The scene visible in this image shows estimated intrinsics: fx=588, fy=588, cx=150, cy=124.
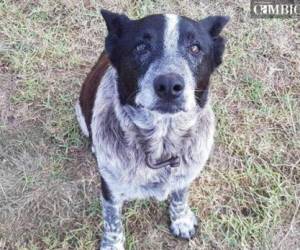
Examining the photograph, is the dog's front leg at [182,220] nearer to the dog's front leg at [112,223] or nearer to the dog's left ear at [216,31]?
the dog's front leg at [112,223]

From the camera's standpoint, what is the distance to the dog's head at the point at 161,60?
9.23 feet

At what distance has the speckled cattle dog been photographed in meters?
2.87

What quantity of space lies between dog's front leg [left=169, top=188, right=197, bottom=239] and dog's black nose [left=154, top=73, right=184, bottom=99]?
119 cm

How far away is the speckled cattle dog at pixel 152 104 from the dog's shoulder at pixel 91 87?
10 mm

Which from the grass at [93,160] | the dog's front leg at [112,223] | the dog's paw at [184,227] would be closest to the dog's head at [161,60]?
the dog's front leg at [112,223]

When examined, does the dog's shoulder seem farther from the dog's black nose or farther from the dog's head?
the dog's black nose

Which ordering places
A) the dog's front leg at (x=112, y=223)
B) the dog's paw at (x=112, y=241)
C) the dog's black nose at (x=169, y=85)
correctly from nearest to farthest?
1. the dog's black nose at (x=169, y=85)
2. the dog's front leg at (x=112, y=223)
3. the dog's paw at (x=112, y=241)

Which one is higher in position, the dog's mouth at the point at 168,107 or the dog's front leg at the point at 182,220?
the dog's mouth at the point at 168,107

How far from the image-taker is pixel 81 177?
416 centimetres

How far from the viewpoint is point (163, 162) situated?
3230 mm

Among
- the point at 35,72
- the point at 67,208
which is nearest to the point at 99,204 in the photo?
the point at 67,208

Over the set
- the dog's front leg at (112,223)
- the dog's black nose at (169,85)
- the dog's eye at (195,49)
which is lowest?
the dog's front leg at (112,223)

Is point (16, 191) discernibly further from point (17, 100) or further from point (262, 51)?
point (262, 51)

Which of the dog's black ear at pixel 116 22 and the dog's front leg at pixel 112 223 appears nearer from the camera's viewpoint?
the dog's black ear at pixel 116 22
